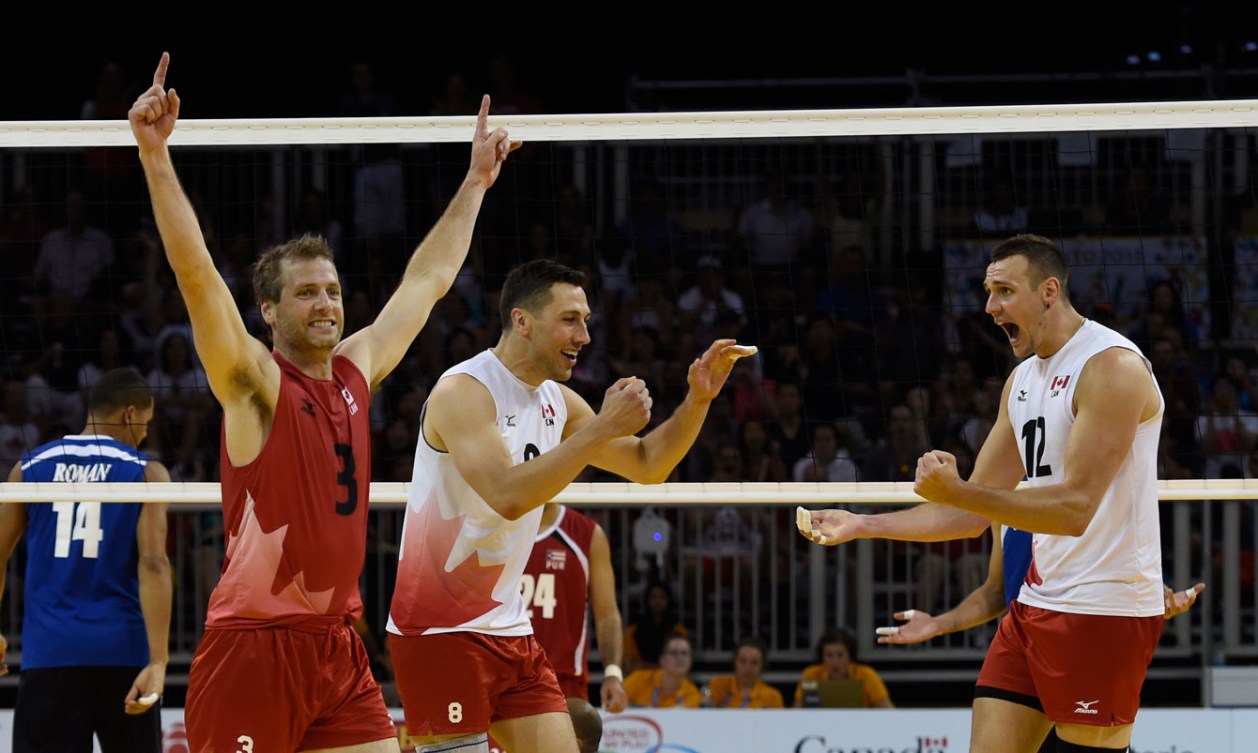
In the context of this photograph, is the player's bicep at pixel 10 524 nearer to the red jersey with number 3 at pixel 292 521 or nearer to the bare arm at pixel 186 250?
the red jersey with number 3 at pixel 292 521

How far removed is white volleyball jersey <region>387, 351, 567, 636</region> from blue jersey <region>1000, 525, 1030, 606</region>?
202 centimetres

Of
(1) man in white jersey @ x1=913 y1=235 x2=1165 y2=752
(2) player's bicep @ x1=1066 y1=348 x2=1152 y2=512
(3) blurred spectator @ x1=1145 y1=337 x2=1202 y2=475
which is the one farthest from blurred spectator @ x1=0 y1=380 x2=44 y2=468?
(2) player's bicep @ x1=1066 y1=348 x2=1152 y2=512

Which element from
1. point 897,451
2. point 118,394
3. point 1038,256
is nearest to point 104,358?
point 118,394

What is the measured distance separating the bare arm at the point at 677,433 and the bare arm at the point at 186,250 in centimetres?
134

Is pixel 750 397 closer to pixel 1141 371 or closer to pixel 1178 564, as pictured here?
pixel 1178 564

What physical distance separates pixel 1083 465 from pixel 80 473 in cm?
421

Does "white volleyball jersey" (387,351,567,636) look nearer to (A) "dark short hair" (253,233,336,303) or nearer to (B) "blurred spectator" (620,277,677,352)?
(A) "dark short hair" (253,233,336,303)

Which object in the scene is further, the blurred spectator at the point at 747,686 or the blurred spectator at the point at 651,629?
the blurred spectator at the point at 651,629

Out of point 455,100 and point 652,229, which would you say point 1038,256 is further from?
point 455,100

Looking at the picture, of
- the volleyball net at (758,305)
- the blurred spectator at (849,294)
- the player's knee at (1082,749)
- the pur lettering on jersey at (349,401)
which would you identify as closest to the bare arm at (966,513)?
the player's knee at (1082,749)

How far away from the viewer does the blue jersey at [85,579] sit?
23.5ft

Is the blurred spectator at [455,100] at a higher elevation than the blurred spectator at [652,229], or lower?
higher

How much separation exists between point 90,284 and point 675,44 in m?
6.12

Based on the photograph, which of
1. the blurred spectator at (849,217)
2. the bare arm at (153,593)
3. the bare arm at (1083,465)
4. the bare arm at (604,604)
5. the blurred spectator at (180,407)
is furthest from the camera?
the blurred spectator at (849,217)
